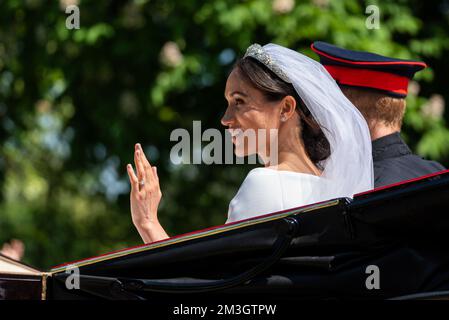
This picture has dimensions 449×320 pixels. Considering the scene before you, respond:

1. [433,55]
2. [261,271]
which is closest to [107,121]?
[433,55]

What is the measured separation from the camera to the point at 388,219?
2.17 metres

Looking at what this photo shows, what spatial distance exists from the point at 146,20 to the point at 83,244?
4118 mm

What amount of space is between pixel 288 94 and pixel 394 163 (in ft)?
2.31

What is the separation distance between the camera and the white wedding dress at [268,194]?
8.41ft

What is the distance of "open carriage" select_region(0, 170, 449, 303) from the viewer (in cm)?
216

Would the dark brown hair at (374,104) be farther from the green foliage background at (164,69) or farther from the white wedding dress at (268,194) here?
the green foliage background at (164,69)

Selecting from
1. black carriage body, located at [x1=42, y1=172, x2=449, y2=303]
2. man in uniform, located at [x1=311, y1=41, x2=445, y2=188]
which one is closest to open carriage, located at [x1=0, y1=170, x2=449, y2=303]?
black carriage body, located at [x1=42, y1=172, x2=449, y2=303]

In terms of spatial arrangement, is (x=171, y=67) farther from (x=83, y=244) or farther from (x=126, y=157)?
(x=83, y=244)

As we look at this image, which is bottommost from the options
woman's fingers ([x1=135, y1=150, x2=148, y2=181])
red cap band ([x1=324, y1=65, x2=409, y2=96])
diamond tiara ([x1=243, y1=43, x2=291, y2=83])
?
woman's fingers ([x1=135, y1=150, x2=148, y2=181])

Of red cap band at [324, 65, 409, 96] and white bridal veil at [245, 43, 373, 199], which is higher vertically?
red cap band at [324, 65, 409, 96]

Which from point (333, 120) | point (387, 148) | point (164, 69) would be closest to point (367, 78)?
point (387, 148)

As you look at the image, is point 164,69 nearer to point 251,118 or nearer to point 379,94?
point 379,94

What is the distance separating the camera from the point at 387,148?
336 cm

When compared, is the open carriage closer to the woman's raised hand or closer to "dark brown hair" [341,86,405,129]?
the woman's raised hand
